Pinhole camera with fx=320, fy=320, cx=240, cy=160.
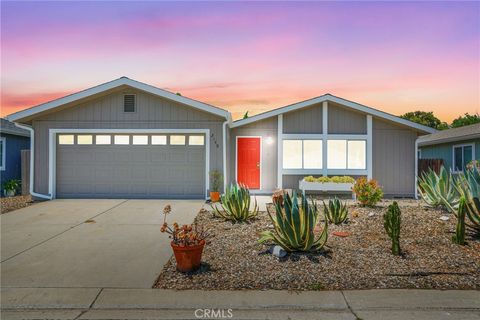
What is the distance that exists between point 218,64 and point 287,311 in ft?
34.4

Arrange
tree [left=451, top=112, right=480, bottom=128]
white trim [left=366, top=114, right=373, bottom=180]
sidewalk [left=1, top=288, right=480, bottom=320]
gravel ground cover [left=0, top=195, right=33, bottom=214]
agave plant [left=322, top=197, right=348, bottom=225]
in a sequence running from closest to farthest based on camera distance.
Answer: sidewalk [left=1, top=288, right=480, bottom=320] < agave plant [left=322, top=197, right=348, bottom=225] < gravel ground cover [left=0, top=195, right=33, bottom=214] < white trim [left=366, top=114, right=373, bottom=180] < tree [left=451, top=112, right=480, bottom=128]

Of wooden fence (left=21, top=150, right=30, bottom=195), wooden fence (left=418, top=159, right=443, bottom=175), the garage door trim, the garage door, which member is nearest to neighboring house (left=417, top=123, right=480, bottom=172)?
wooden fence (left=418, top=159, right=443, bottom=175)

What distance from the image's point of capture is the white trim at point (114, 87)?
35.3 feet

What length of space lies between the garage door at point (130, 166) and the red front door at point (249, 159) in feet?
5.93

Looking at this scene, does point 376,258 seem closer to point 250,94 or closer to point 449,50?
point 449,50

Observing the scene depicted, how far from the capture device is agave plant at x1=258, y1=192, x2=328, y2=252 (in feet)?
→ 16.3

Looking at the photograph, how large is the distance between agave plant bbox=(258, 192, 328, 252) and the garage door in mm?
6449

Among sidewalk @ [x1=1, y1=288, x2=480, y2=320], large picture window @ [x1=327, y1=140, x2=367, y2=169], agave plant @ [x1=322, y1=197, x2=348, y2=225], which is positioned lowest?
sidewalk @ [x1=1, y1=288, x2=480, y2=320]

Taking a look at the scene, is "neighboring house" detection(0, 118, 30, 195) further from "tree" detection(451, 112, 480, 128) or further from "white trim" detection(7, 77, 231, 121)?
"tree" detection(451, 112, 480, 128)

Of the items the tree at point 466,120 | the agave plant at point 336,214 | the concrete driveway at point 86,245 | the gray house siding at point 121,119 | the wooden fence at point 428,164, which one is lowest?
the concrete driveway at point 86,245

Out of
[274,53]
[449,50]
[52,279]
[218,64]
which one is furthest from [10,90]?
[449,50]

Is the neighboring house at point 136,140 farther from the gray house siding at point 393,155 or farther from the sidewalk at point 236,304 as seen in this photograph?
the sidewalk at point 236,304

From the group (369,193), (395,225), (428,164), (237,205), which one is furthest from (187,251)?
(428,164)

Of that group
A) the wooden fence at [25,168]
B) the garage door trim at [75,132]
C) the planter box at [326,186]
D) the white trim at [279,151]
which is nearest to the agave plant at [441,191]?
the planter box at [326,186]
